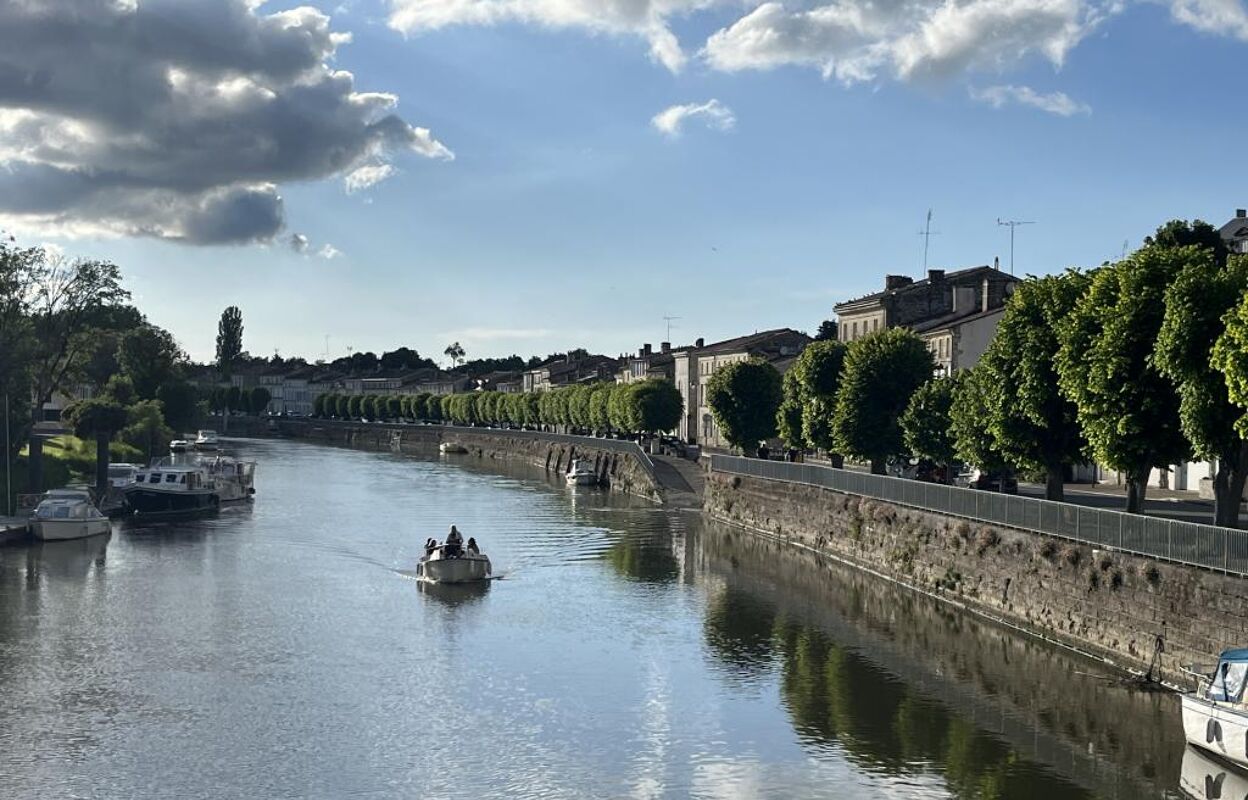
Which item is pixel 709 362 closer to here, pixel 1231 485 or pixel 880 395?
pixel 880 395

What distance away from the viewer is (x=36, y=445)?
80000 mm

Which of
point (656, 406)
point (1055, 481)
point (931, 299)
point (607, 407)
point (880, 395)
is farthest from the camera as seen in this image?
point (607, 407)

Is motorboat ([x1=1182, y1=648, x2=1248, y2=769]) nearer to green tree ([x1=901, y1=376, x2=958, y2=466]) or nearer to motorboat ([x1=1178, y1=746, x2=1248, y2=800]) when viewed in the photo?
motorboat ([x1=1178, y1=746, x2=1248, y2=800])

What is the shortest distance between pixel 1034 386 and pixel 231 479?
2622 inches

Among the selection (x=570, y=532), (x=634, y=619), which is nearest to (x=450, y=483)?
(x=570, y=532)

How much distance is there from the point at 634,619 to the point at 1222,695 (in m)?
25.0

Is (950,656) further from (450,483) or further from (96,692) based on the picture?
(450,483)

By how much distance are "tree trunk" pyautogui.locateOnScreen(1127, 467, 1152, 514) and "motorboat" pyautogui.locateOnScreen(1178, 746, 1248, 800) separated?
1539 cm

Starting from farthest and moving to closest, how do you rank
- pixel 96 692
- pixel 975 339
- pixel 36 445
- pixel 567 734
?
pixel 975 339, pixel 36 445, pixel 96 692, pixel 567 734

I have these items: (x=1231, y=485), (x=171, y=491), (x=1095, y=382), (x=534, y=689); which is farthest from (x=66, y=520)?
(x=1231, y=485)

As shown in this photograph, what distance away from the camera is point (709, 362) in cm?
15425

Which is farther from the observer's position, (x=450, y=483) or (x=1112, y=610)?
(x=450, y=483)

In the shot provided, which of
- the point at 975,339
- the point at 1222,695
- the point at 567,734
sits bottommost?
the point at 567,734

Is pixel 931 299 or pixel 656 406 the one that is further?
pixel 656 406
